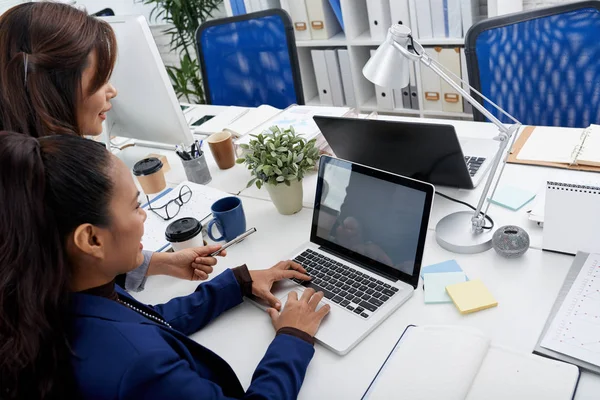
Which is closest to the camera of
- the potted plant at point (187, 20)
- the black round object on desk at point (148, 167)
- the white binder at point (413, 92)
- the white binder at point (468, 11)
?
the black round object on desk at point (148, 167)

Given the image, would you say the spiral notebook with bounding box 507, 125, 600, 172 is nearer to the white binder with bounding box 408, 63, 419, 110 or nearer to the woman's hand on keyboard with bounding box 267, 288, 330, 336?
the woman's hand on keyboard with bounding box 267, 288, 330, 336

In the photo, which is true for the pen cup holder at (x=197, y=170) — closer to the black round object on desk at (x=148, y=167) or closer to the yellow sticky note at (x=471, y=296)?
the black round object on desk at (x=148, y=167)

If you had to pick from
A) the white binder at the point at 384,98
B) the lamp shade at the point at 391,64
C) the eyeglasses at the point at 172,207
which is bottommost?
the white binder at the point at 384,98

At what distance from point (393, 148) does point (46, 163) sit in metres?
0.81

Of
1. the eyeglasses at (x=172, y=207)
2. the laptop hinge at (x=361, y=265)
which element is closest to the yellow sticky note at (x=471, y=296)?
the laptop hinge at (x=361, y=265)

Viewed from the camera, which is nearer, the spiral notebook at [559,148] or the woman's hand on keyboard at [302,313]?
the woman's hand on keyboard at [302,313]

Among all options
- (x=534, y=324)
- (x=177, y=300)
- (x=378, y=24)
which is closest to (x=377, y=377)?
(x=534, y=324)

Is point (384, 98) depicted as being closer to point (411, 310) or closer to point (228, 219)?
point (228, 219)

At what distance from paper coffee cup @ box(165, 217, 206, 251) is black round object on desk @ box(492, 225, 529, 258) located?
0.71 metres

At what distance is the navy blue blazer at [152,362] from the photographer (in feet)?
2.43

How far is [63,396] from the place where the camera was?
74cm

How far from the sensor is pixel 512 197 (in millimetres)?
1301

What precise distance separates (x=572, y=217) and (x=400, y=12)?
194 centimetres

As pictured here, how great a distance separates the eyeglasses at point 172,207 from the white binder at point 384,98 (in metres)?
1.77
